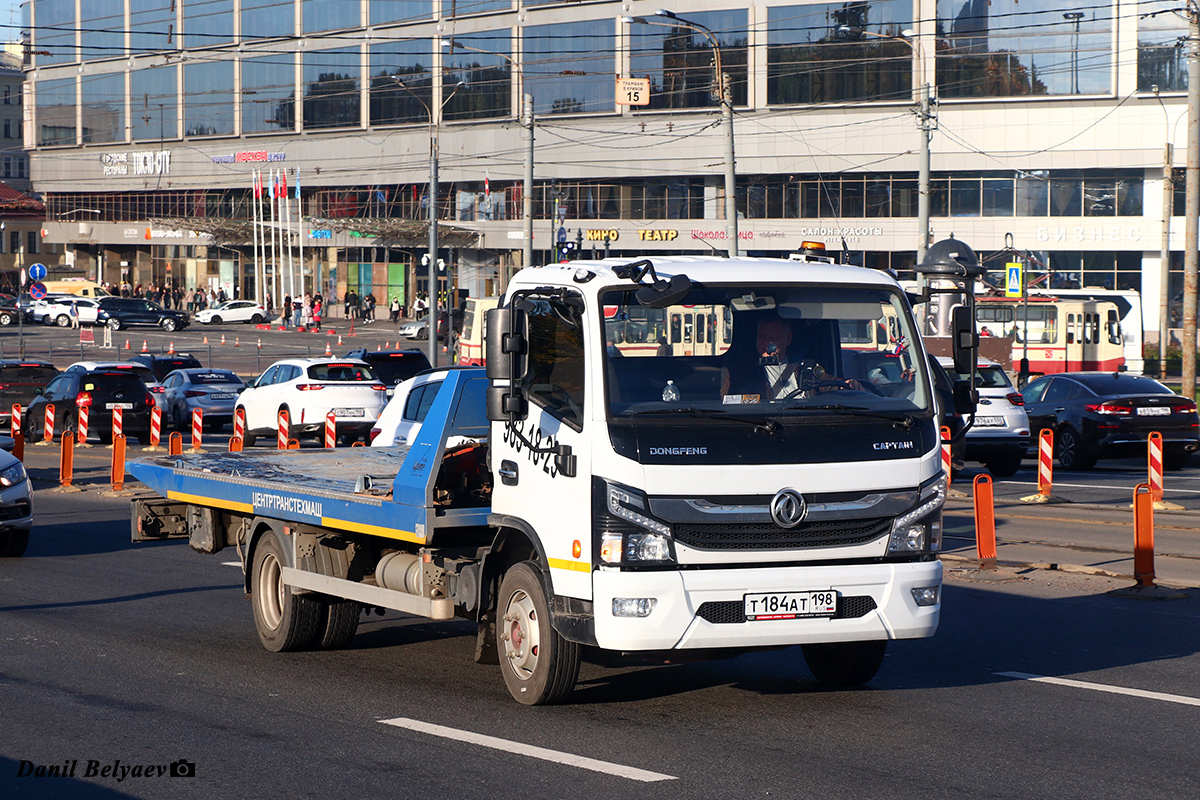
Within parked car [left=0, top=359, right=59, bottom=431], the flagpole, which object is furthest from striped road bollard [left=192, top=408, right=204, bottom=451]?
the flagpole

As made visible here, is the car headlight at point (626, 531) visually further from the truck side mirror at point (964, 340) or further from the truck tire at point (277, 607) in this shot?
the truck tire at point (277, 607)

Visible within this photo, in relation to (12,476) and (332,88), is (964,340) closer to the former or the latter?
(12,476)

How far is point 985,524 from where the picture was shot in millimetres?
12992

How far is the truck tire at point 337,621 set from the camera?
31.4 feet

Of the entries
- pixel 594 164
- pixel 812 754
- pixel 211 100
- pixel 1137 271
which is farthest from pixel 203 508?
pixel 211 100

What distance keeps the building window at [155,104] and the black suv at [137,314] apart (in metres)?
21.5

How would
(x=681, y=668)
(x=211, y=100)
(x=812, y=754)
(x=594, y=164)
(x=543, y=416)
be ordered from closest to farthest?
(x=812, y=754), (x=543, y=416), (x=681, y=668), (x=594, y=164), (x=211, y=100)

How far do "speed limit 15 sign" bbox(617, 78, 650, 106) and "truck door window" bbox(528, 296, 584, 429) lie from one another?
58.8 m

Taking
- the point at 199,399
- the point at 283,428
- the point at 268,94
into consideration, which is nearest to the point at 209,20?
the point at 268,94

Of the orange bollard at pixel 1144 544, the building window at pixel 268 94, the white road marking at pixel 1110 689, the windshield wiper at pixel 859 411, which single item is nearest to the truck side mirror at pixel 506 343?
the windshield wiper at pixel 859 411

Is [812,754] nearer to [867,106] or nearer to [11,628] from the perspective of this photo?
[11,628]

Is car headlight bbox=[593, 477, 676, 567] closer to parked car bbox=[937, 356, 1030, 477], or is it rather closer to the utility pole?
parked car bbox=[937, 356, 1030, 477]

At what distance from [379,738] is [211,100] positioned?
89.1m

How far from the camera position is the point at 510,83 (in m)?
75.9
